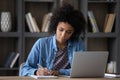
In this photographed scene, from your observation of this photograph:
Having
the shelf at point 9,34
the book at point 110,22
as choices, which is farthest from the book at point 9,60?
the book at point 110,22

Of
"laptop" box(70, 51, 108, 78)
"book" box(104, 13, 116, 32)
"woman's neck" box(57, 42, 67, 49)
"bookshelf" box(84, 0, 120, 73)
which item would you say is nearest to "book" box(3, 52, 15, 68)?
"bookshelf" box(84, 0, 120, 73)

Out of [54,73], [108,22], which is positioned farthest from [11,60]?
[54,73]

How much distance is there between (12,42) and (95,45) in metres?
1.21

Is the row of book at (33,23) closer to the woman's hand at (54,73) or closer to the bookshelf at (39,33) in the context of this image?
the bookshelf at (39,33)

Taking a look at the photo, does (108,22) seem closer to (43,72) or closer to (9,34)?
(9,34)

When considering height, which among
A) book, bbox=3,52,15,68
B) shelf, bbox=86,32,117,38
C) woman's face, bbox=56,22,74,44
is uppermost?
woman's face, bbox=56,22,74,44

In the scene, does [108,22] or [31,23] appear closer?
[31,23]

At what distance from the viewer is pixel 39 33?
4152mm

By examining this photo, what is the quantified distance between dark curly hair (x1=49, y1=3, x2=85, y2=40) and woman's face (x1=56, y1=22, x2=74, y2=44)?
0.04 meters

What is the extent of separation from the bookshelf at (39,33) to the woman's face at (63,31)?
133 cm

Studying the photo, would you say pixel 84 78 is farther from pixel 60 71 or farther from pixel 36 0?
pixel 36 0

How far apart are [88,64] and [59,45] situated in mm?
584

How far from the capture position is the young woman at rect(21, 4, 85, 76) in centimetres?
276

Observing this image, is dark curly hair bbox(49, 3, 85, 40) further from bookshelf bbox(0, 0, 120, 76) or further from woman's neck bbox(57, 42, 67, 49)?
bookshelf bbox(0, 0, 120, 76)
